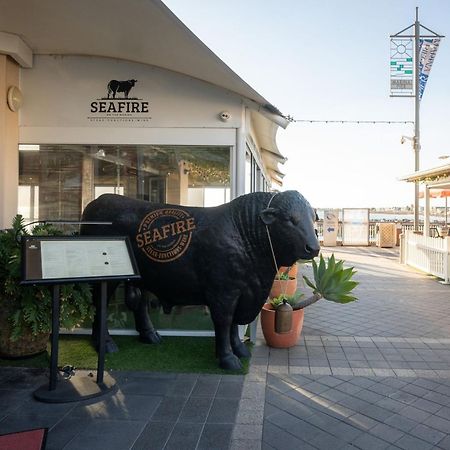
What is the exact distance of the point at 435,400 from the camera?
3.29m

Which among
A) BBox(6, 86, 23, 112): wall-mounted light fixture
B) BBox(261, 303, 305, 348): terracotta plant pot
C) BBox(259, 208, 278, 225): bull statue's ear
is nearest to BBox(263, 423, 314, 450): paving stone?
BBox(259, 208, 278, 225): bull statue's ear

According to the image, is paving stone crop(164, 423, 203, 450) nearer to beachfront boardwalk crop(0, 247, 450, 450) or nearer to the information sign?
beachfront boardwalk crop(0, 247, 450, 450)

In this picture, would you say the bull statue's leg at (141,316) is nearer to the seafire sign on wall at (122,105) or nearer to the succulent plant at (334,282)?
the succulent plant at (334,282)

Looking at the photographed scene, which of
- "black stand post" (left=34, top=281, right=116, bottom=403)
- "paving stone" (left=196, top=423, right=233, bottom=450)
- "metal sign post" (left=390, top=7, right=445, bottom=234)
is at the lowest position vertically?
"paving stone" (left=196, top=423, right=233, bottom=450)

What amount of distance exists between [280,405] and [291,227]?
1.40 meters

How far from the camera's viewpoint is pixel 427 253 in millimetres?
10406

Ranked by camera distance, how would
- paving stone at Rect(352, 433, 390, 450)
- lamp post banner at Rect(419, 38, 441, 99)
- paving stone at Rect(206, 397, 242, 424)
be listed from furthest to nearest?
lamp post banner at Rect(419, 38, 441, 99) → paving stone at Rect(206, 397, 242, 424) → paving stone at Rect(352, 433, 390, 450)

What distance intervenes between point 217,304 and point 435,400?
191cm

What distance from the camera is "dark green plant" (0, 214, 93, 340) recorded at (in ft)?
12.2

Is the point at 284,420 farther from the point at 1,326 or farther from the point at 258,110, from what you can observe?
the point at 258,110

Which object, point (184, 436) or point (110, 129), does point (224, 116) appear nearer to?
point (110, 129)

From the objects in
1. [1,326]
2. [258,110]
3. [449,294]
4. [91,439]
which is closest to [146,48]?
[258,110]

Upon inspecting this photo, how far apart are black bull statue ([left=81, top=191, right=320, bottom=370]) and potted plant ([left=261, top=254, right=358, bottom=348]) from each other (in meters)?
0.48

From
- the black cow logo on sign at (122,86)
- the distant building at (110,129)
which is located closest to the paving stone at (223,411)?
the distant building at (110,129)
